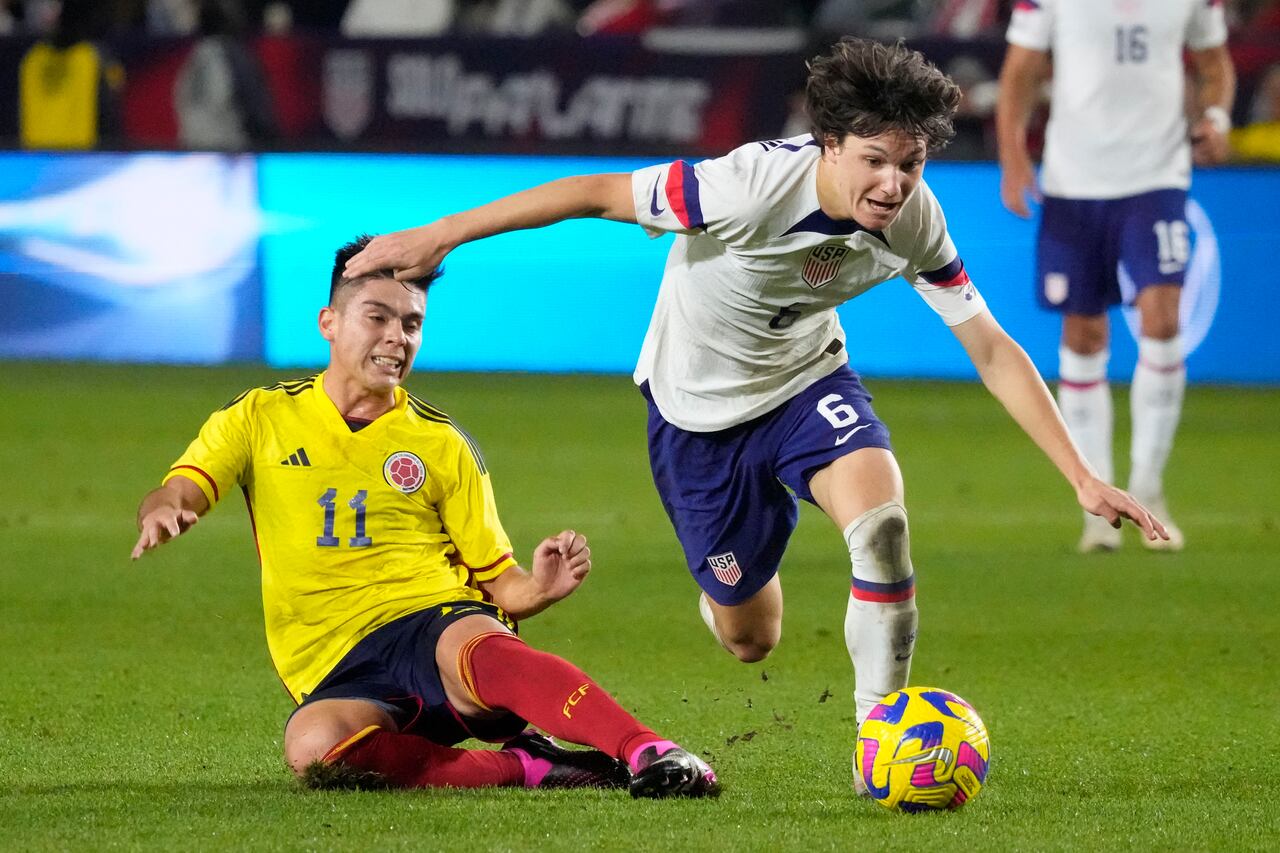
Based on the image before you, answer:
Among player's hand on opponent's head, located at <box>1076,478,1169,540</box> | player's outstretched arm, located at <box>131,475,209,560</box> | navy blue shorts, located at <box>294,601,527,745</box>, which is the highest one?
player's hand on opponent's head, located at <box>1076,478,1169,540</box>

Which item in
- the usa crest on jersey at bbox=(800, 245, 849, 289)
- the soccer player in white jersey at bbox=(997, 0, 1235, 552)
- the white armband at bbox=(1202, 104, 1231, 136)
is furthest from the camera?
the white armband at bbox=(1202, 104, 1231, 136)

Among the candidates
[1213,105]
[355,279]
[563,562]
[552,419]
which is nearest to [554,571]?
[563,562]

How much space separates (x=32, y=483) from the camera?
9.16 meters

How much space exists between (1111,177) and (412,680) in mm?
4582

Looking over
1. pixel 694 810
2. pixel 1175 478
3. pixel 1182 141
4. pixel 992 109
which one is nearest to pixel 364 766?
pixel 694 810

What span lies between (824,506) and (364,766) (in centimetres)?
116

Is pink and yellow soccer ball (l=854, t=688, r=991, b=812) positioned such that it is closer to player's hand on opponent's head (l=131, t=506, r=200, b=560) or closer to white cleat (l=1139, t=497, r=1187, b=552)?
player's hand on opponent's head (l=131, t=506, r=200, b=560)

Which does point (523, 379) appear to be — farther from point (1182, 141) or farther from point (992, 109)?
point (1182, 141)

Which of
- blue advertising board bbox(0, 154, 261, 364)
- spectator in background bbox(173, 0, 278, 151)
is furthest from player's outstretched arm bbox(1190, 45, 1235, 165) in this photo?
spectator in background bbox(173, 0, 278, 151)

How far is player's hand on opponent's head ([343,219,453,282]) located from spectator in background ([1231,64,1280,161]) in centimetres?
1020

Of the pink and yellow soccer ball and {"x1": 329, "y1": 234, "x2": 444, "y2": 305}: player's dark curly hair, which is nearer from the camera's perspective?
the pink and yellow soccer ball

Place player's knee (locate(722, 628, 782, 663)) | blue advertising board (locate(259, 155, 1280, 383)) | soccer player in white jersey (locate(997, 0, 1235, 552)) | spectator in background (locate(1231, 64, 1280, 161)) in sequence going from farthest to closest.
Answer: spectator in background (locate(1231, 64, 1280, 161)) < blue advertising board (locate(259, 155, 1280, 383)) < soccer player in white jersey (locate(997, 0, 1235, 552)) < player's knee (locate(722, 628, 782, 663))

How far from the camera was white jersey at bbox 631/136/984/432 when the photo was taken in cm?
450

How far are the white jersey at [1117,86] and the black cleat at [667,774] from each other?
4587 millimetres
